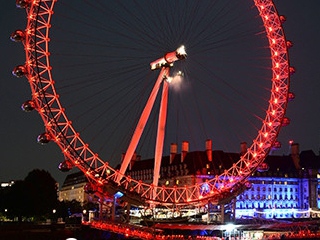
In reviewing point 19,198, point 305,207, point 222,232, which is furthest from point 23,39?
point 305,207

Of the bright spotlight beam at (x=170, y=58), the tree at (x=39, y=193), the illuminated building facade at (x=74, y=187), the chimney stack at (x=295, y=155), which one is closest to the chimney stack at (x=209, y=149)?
the chimney stack at (x=295, y=155)

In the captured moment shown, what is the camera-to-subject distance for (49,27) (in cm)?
3747

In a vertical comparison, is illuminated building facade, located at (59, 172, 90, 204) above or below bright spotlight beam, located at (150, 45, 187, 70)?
below

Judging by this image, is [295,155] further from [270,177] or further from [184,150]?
[184,150]

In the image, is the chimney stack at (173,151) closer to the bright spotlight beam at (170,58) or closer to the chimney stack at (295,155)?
the chimney stack at (295,155)

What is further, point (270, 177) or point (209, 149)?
point (270, 177)

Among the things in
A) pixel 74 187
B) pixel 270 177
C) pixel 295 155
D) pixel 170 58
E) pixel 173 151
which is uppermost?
pixel 173 151

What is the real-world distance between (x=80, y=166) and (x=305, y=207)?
310 feet

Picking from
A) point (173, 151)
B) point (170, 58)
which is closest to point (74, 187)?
point (173, 151)

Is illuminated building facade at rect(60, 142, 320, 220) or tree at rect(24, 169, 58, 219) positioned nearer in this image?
tree at rect(24, 169, 58, 219)

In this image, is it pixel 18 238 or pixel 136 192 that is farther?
pixel 18 238

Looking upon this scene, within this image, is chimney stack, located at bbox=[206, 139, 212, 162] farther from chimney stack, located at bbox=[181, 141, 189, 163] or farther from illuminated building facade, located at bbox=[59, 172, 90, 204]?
illuminated building facade, located at bbox=[59, 172, 90, 204]

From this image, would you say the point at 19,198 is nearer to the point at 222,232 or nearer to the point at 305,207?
the point at 222,232

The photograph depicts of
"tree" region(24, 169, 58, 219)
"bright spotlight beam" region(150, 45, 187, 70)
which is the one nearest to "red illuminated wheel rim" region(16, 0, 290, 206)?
"bright spotlight beam" region(150, 45, 187, 70)
